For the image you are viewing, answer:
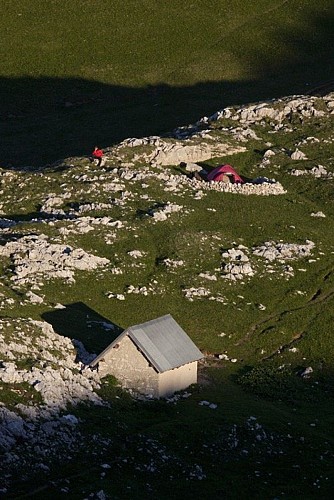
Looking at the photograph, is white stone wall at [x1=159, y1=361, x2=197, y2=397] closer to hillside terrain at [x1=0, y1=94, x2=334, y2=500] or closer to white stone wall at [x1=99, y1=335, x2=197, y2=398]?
white stone wall at [x1=99, y1=335, x2=197, y2=398]

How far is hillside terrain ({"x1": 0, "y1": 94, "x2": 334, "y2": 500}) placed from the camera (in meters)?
48.5

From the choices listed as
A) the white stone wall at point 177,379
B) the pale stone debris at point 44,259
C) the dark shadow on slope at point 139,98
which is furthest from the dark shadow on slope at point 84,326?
the dark shadow on slope at point 139,98

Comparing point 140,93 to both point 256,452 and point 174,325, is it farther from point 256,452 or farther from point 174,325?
point 256,452

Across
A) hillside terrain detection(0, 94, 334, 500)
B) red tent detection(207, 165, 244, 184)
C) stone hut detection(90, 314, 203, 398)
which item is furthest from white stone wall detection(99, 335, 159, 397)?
red tent detection(207, 165, 244, 184)

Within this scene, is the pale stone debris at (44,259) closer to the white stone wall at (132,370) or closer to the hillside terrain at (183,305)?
the hillside terrain at (183,305)

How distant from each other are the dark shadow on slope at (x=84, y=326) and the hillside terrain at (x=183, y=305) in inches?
5.8

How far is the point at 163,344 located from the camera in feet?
186

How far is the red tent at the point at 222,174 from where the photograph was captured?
88.9m

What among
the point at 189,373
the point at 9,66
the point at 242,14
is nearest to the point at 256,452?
the point at 189,373

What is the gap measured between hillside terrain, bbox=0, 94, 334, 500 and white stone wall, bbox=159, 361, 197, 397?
20.9 inches

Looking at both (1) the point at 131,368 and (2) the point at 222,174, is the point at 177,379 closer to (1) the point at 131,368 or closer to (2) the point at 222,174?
(1) the point at 131,368

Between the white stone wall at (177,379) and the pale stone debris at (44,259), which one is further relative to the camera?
the pale stone debris at (44,259)

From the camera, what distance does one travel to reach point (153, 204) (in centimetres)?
8119

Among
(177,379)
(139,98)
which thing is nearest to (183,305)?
(177,379)
